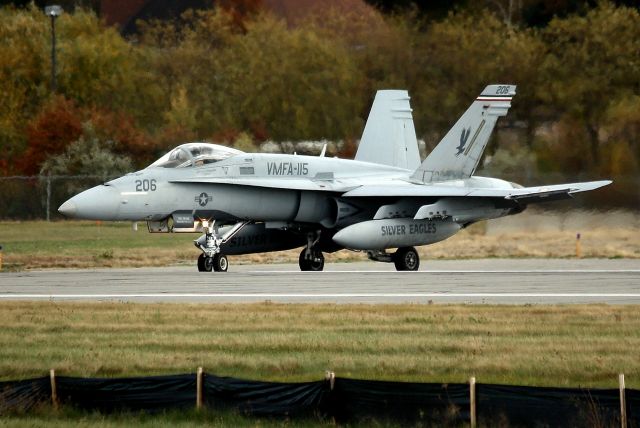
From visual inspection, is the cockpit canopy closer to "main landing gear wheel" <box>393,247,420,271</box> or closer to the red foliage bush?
"main landing gear wheel" <box>393,247,420,271</box>

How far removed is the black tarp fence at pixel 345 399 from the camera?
9.18 metres

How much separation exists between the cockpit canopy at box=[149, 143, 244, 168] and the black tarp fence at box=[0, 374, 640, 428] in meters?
12.9

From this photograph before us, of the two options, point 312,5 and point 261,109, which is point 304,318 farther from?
point 312,5

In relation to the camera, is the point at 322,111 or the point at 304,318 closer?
the point at 304,318

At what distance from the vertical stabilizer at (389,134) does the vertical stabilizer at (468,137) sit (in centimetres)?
251

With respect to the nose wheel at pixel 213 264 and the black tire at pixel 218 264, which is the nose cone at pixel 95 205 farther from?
the black tire at pixel 218 264

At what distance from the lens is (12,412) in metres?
9.94

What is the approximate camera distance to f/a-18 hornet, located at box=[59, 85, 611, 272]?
74.2ft

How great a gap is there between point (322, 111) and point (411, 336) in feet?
76.6

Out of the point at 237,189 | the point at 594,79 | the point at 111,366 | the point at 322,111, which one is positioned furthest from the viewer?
the point at 322,111

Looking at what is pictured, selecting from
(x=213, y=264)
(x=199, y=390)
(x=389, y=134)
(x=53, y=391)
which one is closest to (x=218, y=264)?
(x=213, y=264)

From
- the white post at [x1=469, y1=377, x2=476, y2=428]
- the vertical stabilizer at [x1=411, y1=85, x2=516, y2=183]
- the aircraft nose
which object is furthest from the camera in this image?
the vertical stabilizer at [x1=411, y1=85, x2=516, y2=183]

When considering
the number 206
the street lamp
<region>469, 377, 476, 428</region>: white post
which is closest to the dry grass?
<region>469, 377, 476, 428</region>: white post

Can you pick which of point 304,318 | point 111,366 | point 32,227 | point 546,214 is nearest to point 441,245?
point 546,214
